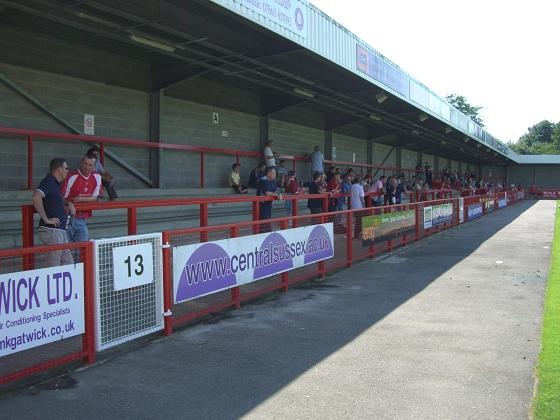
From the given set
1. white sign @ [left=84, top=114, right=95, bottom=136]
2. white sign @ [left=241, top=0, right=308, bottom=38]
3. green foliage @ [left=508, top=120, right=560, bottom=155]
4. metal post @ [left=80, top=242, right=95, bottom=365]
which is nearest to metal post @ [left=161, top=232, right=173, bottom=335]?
metal post @ [left=80, top=242, right=95, bottom=365]

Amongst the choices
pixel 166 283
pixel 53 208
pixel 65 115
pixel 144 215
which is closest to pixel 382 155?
pixel 144 215

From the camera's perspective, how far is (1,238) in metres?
8.22

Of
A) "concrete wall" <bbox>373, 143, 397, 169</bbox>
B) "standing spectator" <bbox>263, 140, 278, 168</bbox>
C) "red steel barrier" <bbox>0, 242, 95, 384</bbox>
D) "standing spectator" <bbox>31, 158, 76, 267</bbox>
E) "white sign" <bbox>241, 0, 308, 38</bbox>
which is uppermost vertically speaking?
"white sign" <bbox>241, 0, 308, 38</bbox>

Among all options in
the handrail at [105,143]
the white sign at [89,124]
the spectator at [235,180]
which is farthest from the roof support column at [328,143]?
the white sign at [89,124]

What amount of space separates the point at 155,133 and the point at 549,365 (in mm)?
10812

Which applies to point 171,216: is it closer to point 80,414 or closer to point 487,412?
point 80,414

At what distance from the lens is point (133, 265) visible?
5.47 meters

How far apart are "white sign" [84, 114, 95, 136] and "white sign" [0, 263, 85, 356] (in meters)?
7.76

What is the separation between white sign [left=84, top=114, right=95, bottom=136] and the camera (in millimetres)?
11954

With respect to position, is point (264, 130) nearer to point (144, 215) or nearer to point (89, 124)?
point (89, 124)

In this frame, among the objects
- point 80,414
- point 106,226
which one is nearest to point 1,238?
point 106,226

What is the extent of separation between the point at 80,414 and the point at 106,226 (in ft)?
21.7

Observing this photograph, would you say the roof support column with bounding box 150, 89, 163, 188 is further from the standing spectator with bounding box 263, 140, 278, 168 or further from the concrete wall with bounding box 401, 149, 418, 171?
the concrete wall with bounding box 401, 149, 418, 171

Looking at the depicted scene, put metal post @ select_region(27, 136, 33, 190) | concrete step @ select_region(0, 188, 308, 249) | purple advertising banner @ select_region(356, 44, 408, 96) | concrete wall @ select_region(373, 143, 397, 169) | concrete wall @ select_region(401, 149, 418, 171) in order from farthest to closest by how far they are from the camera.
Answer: concrete wall @ select_region(401, 149, 418, 171) < concrete wall @ select_region(373, 143, 397, 169) < purple advertising banner @ select_region(356, 44, 408, 96) < metal post @ select_region(27, 136, 33, 190) < concrete step @ select_region(0, 188, 308, 249)
